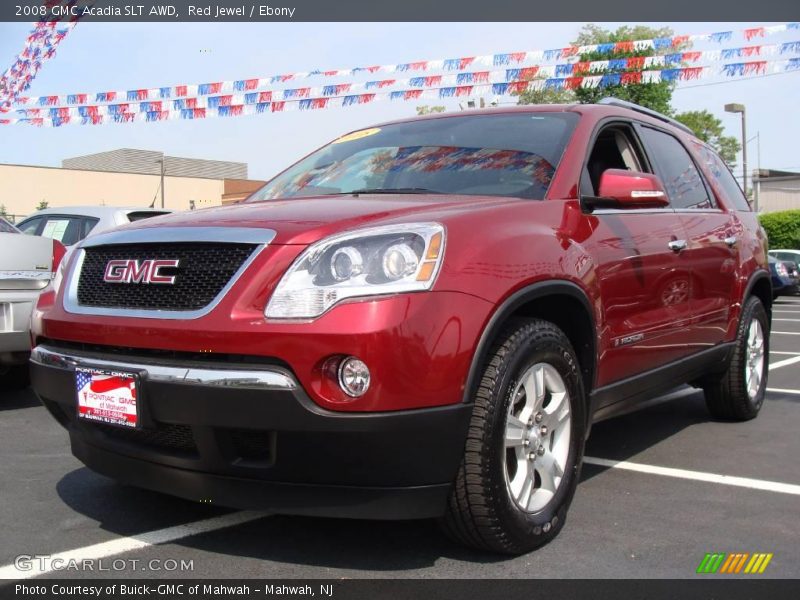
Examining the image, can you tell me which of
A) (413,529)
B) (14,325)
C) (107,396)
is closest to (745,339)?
(413,529)

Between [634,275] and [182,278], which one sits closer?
[182,278]

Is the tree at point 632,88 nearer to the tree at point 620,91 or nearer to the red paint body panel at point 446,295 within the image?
the tree at point 620,91

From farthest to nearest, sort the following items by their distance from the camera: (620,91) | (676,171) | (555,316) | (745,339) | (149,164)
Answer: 1. (149,164)
2. (620,91)
3. (745,339)
4. (676,171)
5. (555,316)

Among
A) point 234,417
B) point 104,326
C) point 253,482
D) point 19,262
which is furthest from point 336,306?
point 19,262

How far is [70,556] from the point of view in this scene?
2.89 m

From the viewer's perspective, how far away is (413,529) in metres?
3.21

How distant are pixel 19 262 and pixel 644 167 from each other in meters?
3.96

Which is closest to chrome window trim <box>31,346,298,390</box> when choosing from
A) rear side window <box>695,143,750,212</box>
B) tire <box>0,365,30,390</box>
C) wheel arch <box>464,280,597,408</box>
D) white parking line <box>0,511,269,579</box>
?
wheel arch <box>464,280,597,408</box>

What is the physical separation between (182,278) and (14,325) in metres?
3.06

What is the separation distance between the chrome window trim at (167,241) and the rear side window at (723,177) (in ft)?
11.4

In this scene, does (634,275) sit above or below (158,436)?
above

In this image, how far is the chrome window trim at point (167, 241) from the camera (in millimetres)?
2637

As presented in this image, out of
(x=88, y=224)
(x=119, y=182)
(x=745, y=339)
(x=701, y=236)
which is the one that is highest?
(x=119, y=182)

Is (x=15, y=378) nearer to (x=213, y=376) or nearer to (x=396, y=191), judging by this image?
(x=396, y=191)
